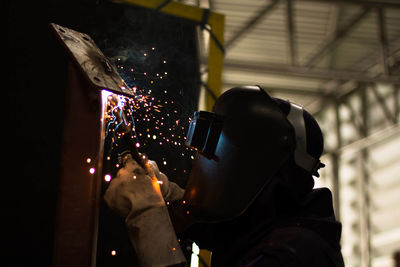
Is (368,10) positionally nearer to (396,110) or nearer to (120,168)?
(396,110)

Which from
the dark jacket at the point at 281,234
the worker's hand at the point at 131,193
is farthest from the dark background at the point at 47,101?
the dark jacket at the point at 281,234

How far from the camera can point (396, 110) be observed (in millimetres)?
7250

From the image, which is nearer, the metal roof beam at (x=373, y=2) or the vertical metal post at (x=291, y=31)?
the metal roof beam at (x=373, y=2)

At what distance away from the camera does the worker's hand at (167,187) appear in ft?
5.10

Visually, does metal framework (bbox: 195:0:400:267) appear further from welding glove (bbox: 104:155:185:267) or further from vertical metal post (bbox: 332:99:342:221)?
welding glove (bbox: 104:155:185:267)

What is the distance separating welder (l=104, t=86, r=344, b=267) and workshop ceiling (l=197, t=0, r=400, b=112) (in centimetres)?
443

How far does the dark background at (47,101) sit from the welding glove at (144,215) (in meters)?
0.12

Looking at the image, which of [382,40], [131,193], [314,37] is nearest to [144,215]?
[131,193]

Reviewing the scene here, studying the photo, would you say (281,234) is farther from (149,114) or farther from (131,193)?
(149,114)

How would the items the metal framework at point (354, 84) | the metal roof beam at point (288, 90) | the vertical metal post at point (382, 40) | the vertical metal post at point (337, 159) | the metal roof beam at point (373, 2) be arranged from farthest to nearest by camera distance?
1. the vertical metal post at point (337, 159)
2. the metal roof beam at point (288, 90)
3. the metal framework at point (354, 84)
4. the vertical metal post at point (382, 40)
5. the metal roof beam at point (373, 2)

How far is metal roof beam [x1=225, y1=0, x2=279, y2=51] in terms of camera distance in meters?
5.95

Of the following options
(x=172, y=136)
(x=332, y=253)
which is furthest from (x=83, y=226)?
(x=332, y=253)

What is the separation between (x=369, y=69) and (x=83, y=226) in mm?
6776

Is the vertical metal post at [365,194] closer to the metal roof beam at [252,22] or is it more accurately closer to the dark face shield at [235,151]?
the metal roof beam at [252,22]
